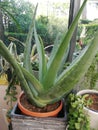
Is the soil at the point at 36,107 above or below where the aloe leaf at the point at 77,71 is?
below

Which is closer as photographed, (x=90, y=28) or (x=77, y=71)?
(x=77, y=71)

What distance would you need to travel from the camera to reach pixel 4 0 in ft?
3.92

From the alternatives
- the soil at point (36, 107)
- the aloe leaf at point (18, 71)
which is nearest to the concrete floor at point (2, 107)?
the soil at point (36, 107)

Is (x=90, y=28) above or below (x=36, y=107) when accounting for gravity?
above

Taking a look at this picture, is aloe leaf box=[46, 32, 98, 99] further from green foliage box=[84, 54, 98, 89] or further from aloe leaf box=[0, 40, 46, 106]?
green foliage box=[84, 54, 98, 89]

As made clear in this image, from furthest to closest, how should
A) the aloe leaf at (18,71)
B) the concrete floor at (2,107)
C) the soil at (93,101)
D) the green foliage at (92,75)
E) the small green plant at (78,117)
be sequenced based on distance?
the concrete floor at (2,107) < the green foliage at (92,75) < the soil at (93,101) < the small green plant at (78,117) < the aloe leaf at (18,71)

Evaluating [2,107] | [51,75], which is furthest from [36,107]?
[2,107]

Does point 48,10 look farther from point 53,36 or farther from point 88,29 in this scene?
point 88,29

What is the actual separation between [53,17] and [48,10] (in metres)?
0.06

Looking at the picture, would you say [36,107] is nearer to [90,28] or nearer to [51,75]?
[51,75]

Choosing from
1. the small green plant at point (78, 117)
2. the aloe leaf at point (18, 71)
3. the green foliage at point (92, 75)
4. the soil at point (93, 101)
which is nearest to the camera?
the aloe leaf at point (18, 71)

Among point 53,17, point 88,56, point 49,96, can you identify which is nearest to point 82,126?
point 49,96

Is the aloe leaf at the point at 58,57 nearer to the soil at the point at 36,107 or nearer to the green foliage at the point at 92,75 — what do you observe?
the soil at the point at 36,107

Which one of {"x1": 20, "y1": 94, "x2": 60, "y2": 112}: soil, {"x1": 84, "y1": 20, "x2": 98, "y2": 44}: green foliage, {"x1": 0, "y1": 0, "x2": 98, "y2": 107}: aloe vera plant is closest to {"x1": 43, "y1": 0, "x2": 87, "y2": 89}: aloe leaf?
{"x1": 0, "y1": 0, "x2": 98, "y2": 107}: aloe vera plant
